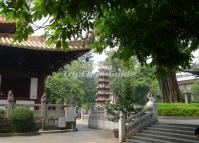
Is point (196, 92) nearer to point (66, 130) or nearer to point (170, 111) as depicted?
point (170, 111)

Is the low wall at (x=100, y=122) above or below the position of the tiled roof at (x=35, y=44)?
below

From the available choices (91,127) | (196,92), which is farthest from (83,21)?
(196,92)

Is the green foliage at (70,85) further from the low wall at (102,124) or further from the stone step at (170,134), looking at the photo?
the stone step at (170,134)

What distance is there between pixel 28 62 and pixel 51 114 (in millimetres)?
3600

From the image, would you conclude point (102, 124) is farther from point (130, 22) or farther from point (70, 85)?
point (70, 85)

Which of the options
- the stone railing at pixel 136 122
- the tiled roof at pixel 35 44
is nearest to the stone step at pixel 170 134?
the stone railing at pixel 136 122

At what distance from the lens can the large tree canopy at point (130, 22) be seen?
679 centimetres

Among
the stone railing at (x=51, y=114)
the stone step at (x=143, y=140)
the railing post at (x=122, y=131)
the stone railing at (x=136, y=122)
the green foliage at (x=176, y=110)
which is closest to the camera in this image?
the stone step at (x=143, y=140)

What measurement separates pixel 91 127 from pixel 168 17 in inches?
698

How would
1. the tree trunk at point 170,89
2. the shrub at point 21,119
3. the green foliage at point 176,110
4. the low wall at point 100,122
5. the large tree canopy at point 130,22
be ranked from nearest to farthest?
the large tree canopy at point 130,22 → the shrub at point 21,119 → the low wall at point 100,122 → the green foliage at point 176,110 → the tree trunk at point 170,89

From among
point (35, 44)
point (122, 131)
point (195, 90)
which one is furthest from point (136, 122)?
point (195, 90)

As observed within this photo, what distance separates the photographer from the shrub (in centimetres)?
1872

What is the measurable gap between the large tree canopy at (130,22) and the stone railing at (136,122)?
709cm

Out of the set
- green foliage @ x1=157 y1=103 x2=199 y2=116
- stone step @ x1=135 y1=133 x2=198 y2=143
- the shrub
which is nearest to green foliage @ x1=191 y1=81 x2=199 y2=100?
green foliage @ x1=157 y1=103 x2=199 y2=116
